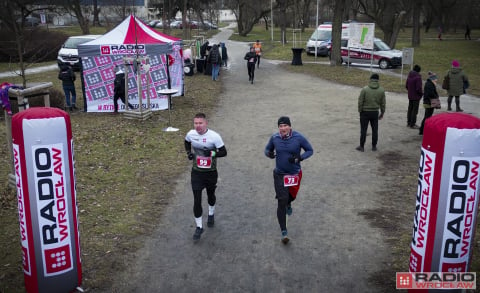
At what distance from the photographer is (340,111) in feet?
53.5

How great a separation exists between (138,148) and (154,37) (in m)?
6.38

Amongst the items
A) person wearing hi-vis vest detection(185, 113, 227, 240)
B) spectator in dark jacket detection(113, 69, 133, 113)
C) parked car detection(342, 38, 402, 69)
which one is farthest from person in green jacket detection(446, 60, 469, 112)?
parked car detection(342, 38, 402, 69)

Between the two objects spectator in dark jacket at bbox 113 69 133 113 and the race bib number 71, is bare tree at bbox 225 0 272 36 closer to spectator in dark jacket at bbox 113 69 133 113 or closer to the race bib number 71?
spectator in dark jacket at bbox 113 69 133 113

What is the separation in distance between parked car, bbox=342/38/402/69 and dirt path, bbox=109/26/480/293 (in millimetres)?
15804

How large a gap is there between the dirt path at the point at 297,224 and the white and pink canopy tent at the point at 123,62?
4086 millimetres

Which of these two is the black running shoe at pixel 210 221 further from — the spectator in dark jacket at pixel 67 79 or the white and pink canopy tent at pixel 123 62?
→ the spectator in dark jacket at pixel 67 79

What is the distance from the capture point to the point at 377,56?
29109mm

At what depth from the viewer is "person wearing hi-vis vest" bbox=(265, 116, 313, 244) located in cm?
647

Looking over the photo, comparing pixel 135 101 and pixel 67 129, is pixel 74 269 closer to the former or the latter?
pixel 67 129

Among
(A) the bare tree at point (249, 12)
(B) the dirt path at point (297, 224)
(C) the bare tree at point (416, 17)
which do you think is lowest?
(B) the dirt path at point (297, 224)

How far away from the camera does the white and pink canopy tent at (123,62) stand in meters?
15.3

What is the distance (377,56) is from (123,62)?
61.8ft

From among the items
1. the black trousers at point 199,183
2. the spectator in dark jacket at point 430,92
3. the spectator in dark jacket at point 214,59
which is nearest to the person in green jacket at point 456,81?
the spectator in dark jacket at point 430,92

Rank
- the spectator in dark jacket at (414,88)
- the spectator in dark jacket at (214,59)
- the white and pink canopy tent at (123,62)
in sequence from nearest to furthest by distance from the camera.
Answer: the spectator in dark jacket at (414,88), the white and pink canopy tent at (123,62), the spectator in dark jacket at (214,59)
